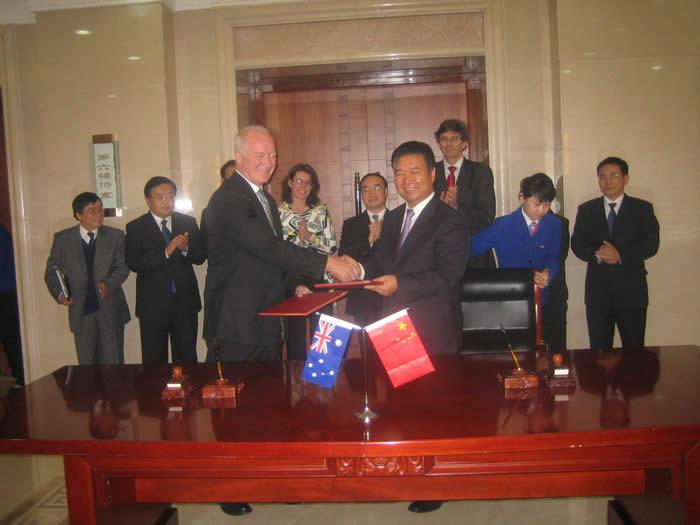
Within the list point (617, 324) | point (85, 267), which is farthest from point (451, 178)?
point (85, 267)

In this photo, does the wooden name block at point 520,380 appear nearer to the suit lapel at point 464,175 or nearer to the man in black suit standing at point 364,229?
the man in black suit standing at point 364,229

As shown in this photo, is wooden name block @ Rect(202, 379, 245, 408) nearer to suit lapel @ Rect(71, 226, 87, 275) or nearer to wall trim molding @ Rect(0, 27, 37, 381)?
suit lapel @ Rect(71, 226, 87, 275)

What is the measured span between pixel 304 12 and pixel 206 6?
747mm

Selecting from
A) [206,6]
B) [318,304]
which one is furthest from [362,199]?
[318,304]

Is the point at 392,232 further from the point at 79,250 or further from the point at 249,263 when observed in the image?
the point at 79,250

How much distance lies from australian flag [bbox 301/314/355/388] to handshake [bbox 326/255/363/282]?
709mm

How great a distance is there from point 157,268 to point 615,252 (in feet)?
9.07

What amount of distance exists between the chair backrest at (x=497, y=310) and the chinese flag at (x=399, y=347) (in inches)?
35.3

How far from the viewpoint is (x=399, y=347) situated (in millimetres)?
1554

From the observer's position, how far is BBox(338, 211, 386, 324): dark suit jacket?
3.31m

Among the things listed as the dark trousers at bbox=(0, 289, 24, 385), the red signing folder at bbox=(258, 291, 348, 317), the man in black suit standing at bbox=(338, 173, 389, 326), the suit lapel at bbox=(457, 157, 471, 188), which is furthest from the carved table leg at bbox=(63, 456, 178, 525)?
the dark trousers at bbox=(0, 289, 24, 385)

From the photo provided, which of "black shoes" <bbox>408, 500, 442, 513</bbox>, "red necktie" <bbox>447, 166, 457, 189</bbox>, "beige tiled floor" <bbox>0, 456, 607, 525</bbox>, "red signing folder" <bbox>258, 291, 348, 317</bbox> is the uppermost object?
"red necktie" <bbox>447, 166, 457, 189</bbox>

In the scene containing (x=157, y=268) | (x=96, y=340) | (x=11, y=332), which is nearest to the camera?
(x=157, y=268)

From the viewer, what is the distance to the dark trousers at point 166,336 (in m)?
3.61
